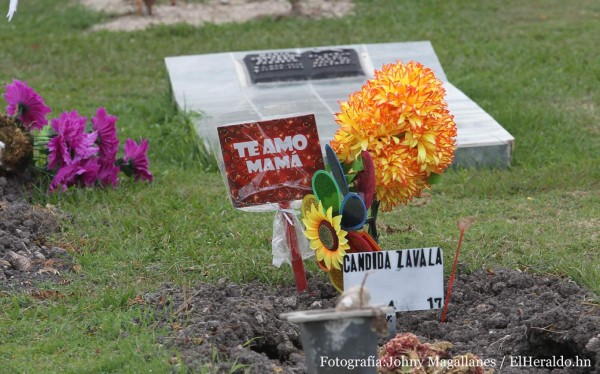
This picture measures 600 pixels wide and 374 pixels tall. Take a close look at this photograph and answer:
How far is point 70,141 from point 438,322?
8.67 ft

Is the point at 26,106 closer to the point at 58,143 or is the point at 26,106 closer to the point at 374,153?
the point at 58,143

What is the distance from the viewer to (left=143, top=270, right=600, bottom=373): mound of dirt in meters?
3.60

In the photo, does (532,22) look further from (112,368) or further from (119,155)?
(112,368)

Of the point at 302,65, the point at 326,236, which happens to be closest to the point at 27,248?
the point at 326,236

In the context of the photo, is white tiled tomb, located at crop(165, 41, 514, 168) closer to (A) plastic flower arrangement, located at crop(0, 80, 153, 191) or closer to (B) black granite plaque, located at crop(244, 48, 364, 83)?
(B) black granite plaque, located at crop(244, 48, 364, 83)

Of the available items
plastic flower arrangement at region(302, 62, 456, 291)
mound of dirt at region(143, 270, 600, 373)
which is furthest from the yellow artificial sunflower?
mound of dirt at region(143, 270, 600, 373)

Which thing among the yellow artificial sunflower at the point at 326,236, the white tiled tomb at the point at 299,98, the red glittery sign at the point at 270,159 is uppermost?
the red glittery sign at the point at 270,159

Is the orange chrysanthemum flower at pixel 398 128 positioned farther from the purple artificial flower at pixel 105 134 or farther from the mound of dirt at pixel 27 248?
the purple artificial flower at pixel 105 134

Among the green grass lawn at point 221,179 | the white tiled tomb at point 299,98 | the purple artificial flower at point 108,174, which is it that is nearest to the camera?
the green grass lawn at point 221,179

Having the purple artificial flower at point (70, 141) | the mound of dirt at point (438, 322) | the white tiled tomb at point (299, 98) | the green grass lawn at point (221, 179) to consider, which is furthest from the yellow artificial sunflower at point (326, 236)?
the white tiled tomb at point (299, 98)

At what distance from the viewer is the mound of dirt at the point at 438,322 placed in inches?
142

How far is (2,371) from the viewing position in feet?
11.7

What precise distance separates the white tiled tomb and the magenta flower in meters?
0.72

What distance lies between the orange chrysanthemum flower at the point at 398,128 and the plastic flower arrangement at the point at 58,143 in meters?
2.25
